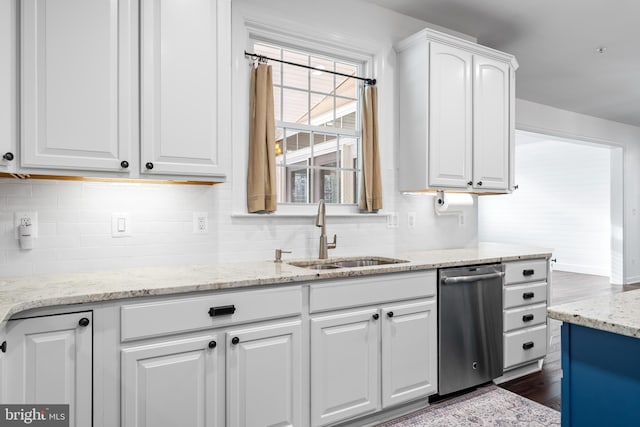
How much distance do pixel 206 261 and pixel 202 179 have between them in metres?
0.58

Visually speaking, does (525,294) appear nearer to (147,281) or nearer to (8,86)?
(147,281)

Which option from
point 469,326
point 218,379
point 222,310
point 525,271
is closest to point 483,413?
point 469,326

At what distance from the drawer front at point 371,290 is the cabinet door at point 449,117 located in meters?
0.87

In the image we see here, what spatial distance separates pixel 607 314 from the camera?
1.29 metres

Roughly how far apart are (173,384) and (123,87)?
1396mm

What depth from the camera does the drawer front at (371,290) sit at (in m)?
2.18

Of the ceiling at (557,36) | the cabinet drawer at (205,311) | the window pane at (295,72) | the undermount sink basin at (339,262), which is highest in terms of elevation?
the ceiling at (557,36)

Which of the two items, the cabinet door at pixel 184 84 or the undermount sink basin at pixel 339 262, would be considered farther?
the undermount sink basin at pixel 339 262

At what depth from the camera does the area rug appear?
246cm

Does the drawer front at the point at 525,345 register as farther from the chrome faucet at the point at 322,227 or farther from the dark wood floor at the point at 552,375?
the chrome faucet at the point at 322,227

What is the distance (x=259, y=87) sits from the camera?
269 cm

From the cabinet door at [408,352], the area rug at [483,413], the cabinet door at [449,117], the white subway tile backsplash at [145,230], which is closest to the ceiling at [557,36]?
the cabinet door at [449,117]

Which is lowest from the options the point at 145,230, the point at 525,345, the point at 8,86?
the point at 525,345

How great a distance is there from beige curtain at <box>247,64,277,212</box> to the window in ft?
0.78
